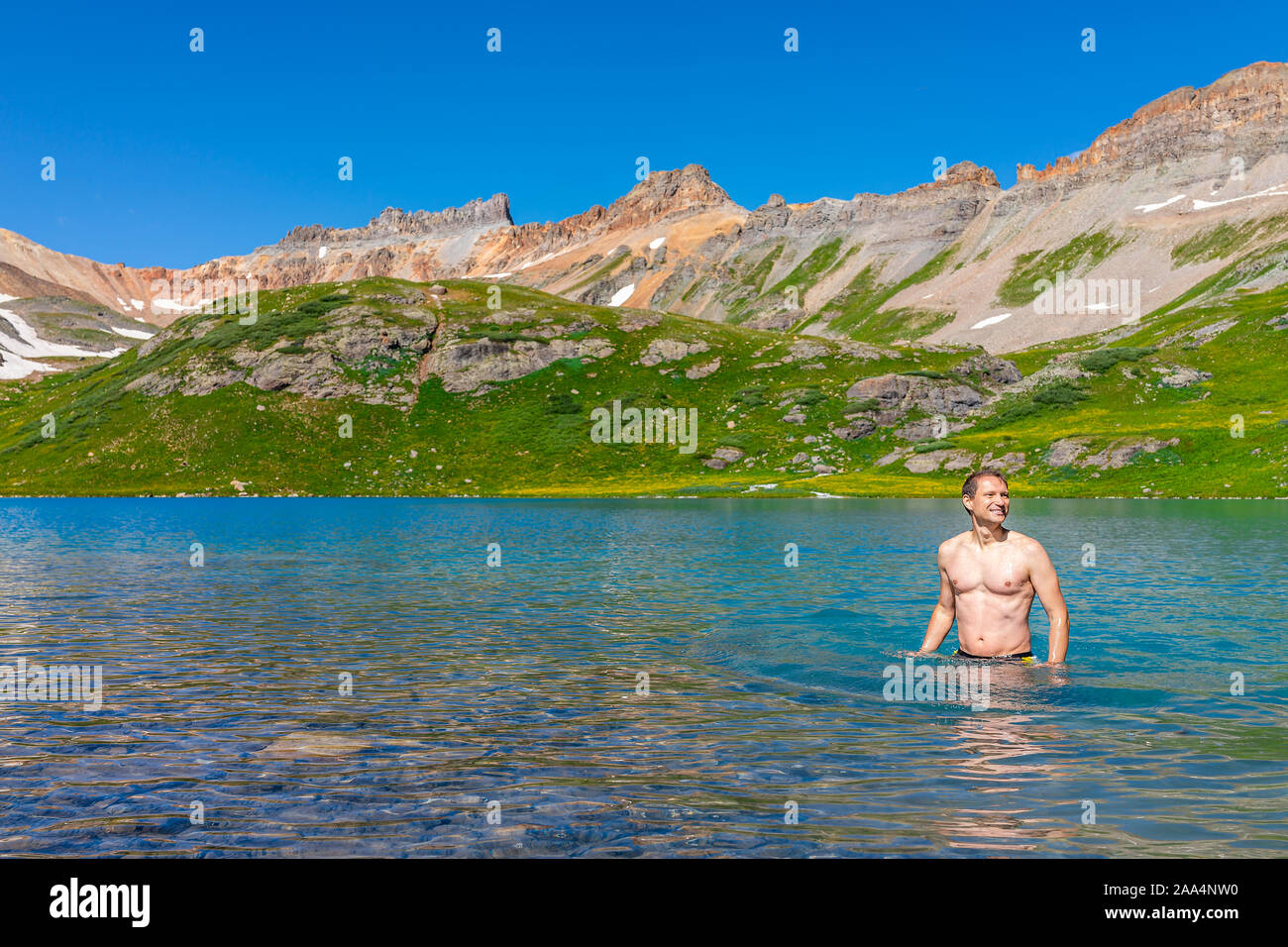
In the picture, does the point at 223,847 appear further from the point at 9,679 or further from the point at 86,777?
the point at 9,679

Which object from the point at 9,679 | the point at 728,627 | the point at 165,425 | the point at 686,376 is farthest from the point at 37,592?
the point at 686,376

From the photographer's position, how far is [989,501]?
17.7 meters

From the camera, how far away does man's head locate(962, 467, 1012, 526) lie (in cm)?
1762

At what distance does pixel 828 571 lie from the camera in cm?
4291

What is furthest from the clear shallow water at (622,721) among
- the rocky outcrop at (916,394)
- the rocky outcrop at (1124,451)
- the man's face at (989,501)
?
the rocky outcrop at (916,394)

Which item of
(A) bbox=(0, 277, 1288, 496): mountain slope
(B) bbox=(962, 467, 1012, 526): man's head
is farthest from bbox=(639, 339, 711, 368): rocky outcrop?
(B) bbox=(962, 467, 1012, 526): man's head

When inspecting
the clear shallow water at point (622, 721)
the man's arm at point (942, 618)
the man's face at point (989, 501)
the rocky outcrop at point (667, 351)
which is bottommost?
the clear shallow water at point (622, 721)

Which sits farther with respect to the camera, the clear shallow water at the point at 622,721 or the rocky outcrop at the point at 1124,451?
the rocky outcrop at the point at 1124,451

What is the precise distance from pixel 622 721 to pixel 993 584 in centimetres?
811

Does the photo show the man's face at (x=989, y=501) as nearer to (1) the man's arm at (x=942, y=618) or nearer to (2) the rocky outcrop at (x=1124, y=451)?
(1) the man's arm at (x=942, y=618)

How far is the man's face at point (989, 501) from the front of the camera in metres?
17.6
